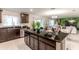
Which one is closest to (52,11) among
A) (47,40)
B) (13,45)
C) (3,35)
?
(47,40)

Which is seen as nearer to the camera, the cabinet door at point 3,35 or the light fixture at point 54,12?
the light fixture at point 54,12

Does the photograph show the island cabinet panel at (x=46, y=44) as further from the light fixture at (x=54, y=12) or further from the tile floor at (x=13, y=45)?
the light fixture at (x=54, y=12)

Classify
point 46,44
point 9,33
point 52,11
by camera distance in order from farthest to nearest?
point 9,33 < point 46,44 < point 52,11

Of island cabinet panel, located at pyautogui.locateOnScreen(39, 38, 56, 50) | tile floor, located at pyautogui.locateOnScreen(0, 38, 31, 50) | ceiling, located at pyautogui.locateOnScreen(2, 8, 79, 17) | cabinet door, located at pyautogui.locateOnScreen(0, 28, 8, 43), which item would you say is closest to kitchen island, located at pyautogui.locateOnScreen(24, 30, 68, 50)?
island cabinet panel, located at pyautogui.locateOnScreen(39, 38, 56, 50)

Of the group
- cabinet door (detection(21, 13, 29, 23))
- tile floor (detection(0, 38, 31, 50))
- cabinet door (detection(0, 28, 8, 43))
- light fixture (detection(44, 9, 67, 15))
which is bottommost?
tile floor (detection(0, 38, 31, 50))

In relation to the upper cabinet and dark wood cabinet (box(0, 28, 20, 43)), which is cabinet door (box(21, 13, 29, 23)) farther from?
dark wood cabinet (box(0, 28, 20, 43))

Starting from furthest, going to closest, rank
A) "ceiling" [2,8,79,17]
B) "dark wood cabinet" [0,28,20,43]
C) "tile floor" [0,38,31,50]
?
"dark wood cabinet" [0,28,20,43] < "tile floor" [0,38,31,50] < "ceiling" [2,8,79,17]

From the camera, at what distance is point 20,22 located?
1.56 meters

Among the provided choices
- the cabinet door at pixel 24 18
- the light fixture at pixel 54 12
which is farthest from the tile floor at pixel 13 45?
the light fixture at pixel 54 12

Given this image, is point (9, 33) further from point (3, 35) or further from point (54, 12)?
point (54, 12)

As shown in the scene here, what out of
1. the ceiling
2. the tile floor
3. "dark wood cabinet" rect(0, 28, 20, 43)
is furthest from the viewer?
"dark wood cabinet" rect(0, 28, 20, 43)

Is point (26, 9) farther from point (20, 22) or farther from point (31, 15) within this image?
Answer: point (20, 22)

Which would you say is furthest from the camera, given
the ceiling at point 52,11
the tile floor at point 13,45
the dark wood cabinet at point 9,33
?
the dark wood cabinet at point 9,33
